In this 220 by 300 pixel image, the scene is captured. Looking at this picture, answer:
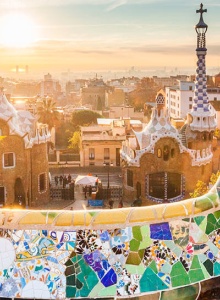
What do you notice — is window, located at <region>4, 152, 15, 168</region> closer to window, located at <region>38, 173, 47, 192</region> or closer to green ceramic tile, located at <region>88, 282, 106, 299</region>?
window, located at <region>38, 173, 47, 192</region>

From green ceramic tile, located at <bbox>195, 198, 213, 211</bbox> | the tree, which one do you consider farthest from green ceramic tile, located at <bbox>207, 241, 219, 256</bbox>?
the tree

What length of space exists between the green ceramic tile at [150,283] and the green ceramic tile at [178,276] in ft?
0.32

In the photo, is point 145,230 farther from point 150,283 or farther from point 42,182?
point 42,182

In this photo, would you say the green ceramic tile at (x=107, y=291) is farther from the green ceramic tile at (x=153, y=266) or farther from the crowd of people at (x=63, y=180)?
the crowd of people at (x=63, y=180)

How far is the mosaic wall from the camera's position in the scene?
14.3 ft

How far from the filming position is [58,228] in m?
4.36

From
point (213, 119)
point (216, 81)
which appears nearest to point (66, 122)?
point (216, 81)

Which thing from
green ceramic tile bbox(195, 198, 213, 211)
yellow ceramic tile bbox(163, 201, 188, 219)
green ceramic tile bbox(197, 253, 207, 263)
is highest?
green ceramic tile bbox(195, 198, 213, 211)

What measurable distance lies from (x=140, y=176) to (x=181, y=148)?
86.8 inches

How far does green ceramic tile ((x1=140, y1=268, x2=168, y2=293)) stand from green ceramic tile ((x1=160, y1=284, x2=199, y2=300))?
7 cm

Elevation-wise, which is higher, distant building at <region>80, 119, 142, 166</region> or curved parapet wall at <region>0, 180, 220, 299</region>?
curved parapet wall at <region>0, 180, 220, 299</region>

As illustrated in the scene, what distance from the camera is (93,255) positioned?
440cm

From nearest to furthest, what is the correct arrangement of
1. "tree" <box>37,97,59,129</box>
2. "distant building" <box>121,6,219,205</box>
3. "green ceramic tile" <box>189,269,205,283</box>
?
"green ceramic tile" <box>189,269,205,283</box> < "distant building" <box>121,6,219,205</box> < "tree" <box>37,97,59,129</box>

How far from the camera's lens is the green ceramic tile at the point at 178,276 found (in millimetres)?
4410
